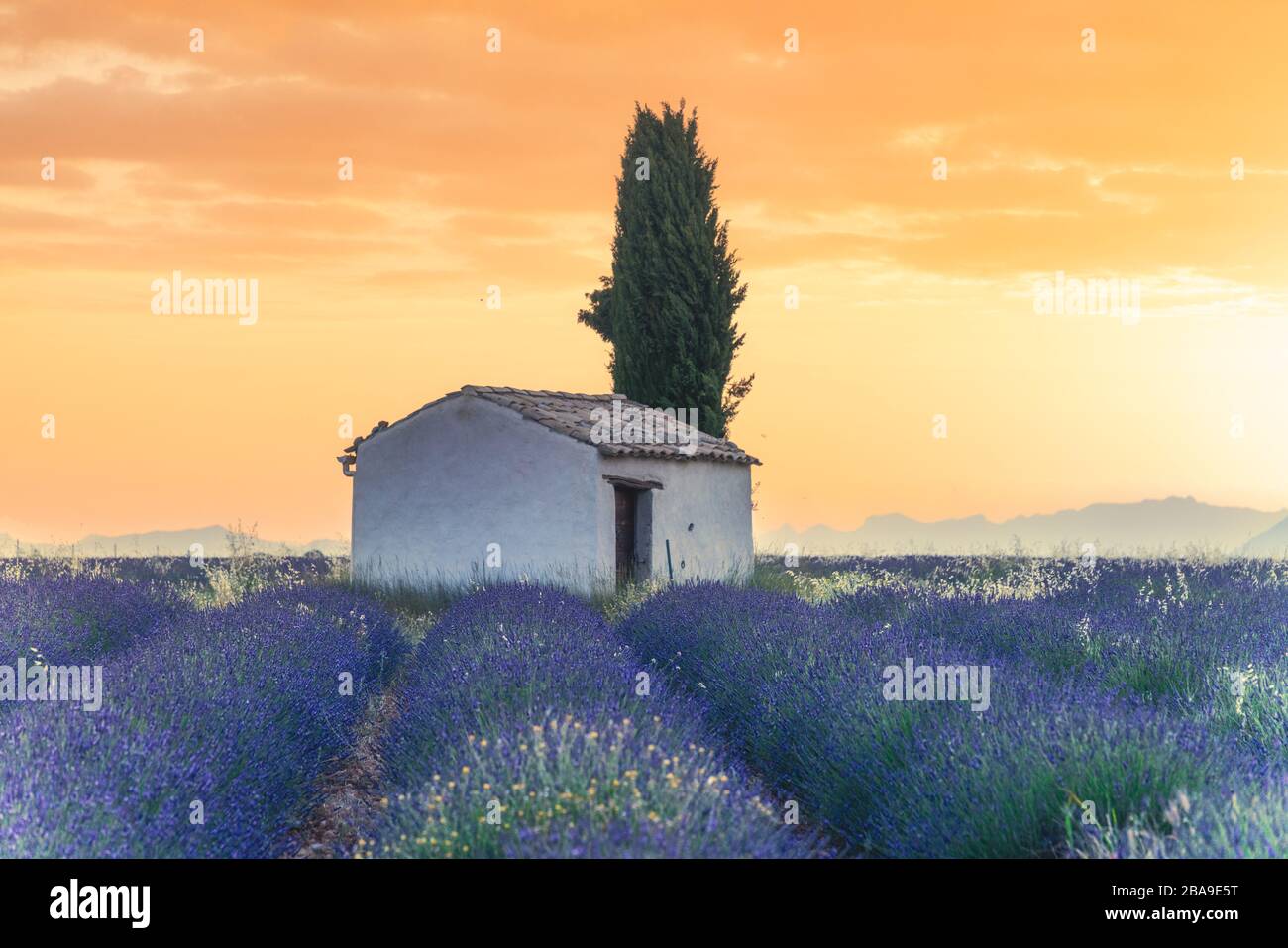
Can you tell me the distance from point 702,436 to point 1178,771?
43.5 feet

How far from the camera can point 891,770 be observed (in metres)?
4.43

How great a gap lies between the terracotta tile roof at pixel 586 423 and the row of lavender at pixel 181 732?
4.96 metres

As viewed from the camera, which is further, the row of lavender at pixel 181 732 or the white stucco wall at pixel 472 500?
the white stucco wall at pixel 472 500

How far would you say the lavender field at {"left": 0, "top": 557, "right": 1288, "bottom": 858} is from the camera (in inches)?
131

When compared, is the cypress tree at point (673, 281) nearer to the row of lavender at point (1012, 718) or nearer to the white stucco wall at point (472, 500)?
the white stucco wall at point (472, 500)

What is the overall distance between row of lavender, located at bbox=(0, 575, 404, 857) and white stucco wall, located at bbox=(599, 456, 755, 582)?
494 cm

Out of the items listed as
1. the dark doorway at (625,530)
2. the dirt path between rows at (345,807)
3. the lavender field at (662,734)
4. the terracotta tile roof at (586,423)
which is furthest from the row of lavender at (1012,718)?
the dark doorway at (625,530)

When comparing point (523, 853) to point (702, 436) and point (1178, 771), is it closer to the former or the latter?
point (1178, 771)

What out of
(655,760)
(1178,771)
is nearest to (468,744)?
(655,760)

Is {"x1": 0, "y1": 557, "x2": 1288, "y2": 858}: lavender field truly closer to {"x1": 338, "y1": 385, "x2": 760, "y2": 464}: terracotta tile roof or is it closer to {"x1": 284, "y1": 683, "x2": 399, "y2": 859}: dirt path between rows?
{"x1": 284, "y1": 683, "x2": 399, "y2": 859}: dirt path between rows

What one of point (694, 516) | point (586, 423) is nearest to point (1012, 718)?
point (586, 423)

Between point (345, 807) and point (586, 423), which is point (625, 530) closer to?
point (586, 423)

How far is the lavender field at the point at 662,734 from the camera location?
332 cm

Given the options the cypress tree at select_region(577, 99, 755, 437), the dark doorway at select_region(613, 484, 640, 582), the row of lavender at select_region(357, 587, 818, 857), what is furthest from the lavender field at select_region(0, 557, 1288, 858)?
the cypress tree at select_region(577, 99, 755, 437)
